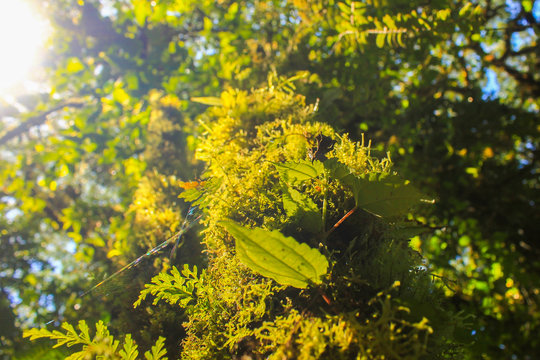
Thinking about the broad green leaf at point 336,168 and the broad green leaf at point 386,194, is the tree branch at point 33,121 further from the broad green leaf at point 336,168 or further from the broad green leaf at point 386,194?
the broad green leaf at point 386,194

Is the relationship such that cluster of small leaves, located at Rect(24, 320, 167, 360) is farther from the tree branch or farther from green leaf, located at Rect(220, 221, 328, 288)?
the tree branch

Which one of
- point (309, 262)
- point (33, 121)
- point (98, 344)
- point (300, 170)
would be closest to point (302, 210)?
point (300, 170)

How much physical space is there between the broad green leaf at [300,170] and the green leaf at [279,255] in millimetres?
264

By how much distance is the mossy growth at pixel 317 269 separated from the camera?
717 mm

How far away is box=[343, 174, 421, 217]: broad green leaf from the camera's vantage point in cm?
85

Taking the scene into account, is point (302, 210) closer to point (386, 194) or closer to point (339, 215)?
point (339, 215)

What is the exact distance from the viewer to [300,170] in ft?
3.06

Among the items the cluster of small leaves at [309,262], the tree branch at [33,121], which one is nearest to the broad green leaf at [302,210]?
the cluster of small leaves at [309,262]

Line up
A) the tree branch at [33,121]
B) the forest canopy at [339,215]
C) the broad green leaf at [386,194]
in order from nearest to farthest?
1. the forest canopy at [339,215]
2. the broad green leaf at [386,194]
3. the tree branch at [33,121]

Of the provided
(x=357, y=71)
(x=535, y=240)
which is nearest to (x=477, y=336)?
(x=535, y=240)

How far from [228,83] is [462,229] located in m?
2.06

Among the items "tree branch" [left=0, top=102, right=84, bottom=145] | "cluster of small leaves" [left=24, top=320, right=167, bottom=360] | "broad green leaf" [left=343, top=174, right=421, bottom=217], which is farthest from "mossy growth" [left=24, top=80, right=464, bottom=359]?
"tree branch" [left=0, top=102, right=84, bottom=145]

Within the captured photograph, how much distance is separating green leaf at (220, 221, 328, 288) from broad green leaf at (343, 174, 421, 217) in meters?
0.26

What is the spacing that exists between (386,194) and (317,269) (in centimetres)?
31
